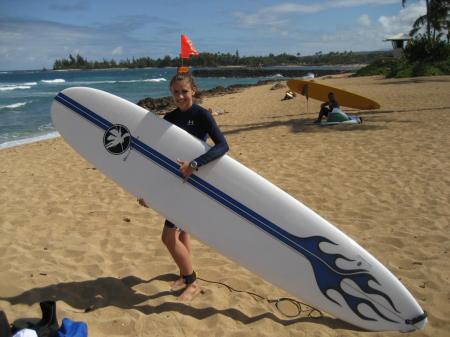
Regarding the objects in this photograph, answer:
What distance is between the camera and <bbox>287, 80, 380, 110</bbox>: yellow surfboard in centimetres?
1157

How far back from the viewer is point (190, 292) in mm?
2842

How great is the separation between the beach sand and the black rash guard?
3.54ft

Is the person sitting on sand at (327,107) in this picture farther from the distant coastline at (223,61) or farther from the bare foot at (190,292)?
the distant coastline at (223,61)

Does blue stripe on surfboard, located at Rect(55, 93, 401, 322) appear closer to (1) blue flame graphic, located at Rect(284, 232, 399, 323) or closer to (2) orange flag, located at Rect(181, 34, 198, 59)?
(1) blue flame graphic, located at Rect(284, 232, 399, 323)

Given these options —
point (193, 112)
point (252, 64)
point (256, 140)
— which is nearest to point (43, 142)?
point (256, 140)

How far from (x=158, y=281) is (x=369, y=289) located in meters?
1.58

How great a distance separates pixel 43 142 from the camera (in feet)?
33.4

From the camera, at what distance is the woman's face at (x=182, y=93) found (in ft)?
8.43

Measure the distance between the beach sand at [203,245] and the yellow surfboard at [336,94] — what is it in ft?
12.2

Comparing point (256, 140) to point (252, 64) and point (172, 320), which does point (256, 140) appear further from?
point (252, 64)

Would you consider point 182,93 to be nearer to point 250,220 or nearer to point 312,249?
point 250,220

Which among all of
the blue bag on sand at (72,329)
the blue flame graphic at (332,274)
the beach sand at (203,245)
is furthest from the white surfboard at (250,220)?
the blue bag on sand at (72,329)

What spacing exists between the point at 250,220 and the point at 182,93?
988mm

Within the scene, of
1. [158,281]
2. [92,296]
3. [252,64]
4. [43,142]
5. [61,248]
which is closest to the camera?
[92,296]
